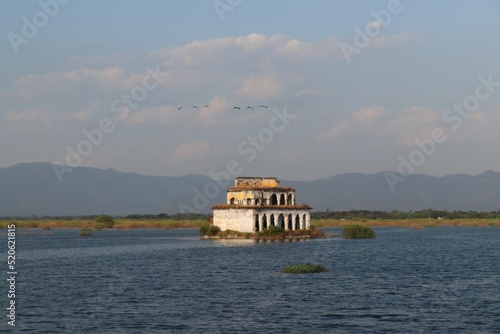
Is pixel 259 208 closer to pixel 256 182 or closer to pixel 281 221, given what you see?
pixel 281 221

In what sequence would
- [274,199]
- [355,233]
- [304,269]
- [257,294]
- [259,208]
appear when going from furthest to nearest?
[355,233] < [274,199] < [259,208] < [304,269] < [257,294]

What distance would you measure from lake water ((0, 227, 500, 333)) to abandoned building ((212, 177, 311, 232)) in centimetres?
2737

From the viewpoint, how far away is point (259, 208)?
114625 mm

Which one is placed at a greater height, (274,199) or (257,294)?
(274,199)

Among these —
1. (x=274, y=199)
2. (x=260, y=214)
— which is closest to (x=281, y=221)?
(x=274, y=199)

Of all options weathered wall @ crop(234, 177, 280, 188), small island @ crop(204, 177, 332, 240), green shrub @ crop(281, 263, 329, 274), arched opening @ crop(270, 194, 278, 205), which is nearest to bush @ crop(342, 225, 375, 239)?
small island @ crop(204, 177, 332, 240)

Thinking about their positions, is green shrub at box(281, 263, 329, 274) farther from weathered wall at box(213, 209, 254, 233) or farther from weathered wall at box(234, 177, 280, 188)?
weathered wall at box(234, 177, 280, 188)

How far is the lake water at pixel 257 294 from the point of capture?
135ft

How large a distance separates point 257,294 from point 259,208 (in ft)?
204

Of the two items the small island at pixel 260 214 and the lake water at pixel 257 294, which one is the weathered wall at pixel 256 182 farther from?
the lake water at pixel 257 294

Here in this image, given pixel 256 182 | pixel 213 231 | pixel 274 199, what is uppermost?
pixel 256 182

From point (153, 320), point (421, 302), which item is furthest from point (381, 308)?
point (153, 320)

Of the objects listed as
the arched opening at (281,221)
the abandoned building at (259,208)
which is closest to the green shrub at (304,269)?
the abandoned building at (259,208)

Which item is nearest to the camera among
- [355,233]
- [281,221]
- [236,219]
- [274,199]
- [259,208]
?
[259,208]
